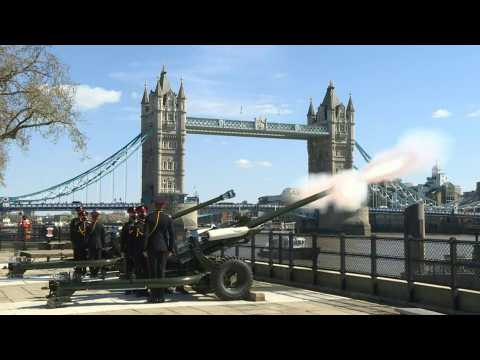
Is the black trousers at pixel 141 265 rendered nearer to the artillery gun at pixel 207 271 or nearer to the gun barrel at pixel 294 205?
the artillery gun at pixel 207 271

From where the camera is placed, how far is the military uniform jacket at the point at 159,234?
10125mm

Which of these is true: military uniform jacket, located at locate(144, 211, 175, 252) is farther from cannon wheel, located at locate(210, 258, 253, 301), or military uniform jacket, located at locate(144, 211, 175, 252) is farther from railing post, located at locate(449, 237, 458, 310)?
railing post, located at locate(449, 237, 458, 310)

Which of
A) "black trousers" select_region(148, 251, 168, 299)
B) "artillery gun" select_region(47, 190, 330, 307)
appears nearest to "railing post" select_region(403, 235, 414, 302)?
"artillery gun" select_region(47, 190, 330, 307)

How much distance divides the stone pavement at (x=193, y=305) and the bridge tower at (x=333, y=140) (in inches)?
4882

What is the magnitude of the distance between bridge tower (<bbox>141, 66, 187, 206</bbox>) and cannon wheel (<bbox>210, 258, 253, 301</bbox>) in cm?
11059

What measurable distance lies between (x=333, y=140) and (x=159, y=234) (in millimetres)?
131714

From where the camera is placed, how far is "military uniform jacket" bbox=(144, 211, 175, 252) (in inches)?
399

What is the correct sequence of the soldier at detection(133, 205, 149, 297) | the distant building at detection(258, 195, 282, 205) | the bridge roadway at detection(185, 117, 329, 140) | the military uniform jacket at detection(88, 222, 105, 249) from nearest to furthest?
the soldier at detection(133, 205, 149, 297) → the military uniform jacket at detection(88, 222, 105, 249) → the distant building at detection(258, 195, 282, 205) → the bridge roadway at detection(185, 117, 329, 140)

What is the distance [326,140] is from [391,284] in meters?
132

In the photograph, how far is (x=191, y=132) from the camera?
132125 millimetres

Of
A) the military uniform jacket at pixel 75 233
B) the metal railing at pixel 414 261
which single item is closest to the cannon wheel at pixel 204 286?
the metal railing at pixel 414 261

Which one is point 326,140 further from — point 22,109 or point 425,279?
point 425,279

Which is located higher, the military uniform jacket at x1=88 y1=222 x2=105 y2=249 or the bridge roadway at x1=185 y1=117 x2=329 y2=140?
the bridge roadway at x1=185 y1=117 x2=329 y2=140
